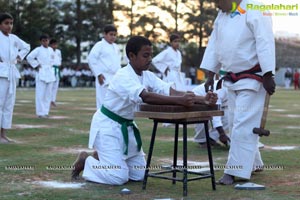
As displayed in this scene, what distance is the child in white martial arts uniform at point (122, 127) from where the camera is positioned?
20.1ft

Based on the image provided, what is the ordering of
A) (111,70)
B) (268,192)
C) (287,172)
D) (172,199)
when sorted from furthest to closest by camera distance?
(111,70)
(287,172)
(268,192)
(172,199)

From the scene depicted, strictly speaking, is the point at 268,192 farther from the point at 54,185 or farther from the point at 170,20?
the point at 170,20

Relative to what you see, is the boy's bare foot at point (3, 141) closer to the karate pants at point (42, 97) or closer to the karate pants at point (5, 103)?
the karate pants at point (5, 103)

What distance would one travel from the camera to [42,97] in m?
15.7

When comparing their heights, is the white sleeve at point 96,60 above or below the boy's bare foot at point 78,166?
above

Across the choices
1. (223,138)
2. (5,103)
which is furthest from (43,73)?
(223,138)

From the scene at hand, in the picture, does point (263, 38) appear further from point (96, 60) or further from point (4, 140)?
point (96, 60)

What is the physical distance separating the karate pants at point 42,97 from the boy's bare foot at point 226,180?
31.8ft

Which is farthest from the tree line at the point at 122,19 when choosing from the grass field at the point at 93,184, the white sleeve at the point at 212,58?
the white sleeve at the point at 212,58

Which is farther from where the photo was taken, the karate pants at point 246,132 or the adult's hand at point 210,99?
the karate pants at point 246,132

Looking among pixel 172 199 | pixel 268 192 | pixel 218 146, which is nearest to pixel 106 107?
pixel 172 199

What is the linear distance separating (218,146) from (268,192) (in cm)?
358

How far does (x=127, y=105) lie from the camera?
6.26 metres

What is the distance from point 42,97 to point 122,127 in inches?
386
